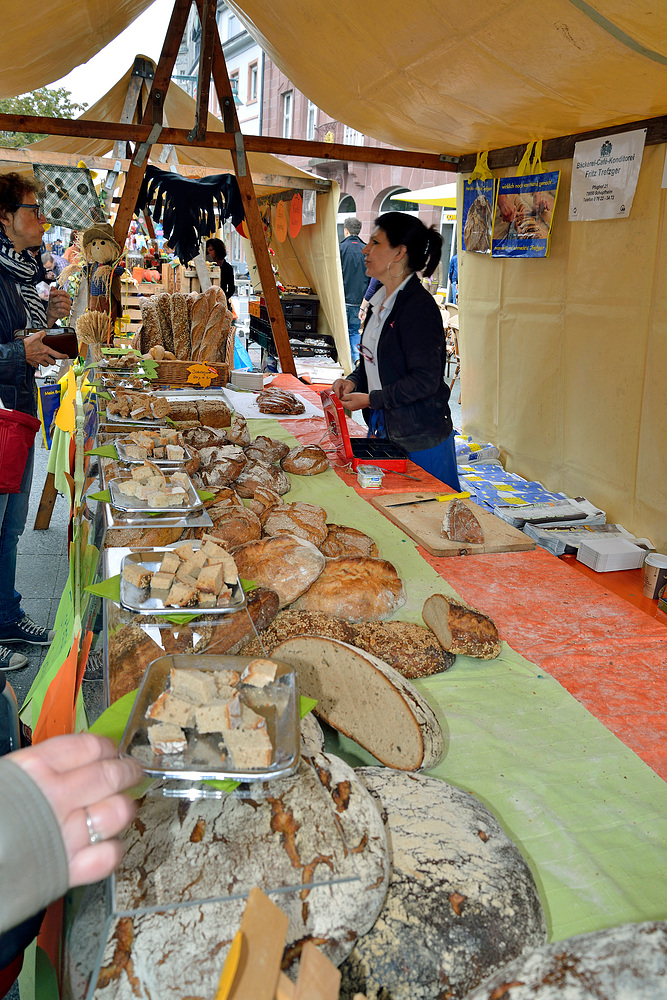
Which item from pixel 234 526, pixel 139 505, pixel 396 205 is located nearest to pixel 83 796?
pixel 139 505

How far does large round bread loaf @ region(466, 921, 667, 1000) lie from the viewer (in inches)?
25.1

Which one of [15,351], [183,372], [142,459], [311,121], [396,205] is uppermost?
[311,121]

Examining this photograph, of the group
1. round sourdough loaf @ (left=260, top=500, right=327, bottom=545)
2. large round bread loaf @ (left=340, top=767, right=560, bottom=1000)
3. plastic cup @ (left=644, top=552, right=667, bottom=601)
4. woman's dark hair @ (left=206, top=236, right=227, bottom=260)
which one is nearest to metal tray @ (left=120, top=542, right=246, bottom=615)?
large round bread loaf @ (left=340, top=767, right=560, bottom=1000)

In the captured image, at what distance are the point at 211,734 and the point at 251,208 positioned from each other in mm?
5911

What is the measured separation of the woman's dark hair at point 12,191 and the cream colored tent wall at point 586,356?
126 inches

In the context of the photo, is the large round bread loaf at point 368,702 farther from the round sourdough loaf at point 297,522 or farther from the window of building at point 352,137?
the window of building at point 352,137

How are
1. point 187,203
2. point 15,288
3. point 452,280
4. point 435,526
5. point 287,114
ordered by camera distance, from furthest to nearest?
point 287,114
point 452,280
point 187,203
point 15,288
point 435,526

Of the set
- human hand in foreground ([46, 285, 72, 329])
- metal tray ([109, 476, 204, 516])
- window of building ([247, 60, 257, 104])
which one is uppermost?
window of building ([247, 60, 257, 104])

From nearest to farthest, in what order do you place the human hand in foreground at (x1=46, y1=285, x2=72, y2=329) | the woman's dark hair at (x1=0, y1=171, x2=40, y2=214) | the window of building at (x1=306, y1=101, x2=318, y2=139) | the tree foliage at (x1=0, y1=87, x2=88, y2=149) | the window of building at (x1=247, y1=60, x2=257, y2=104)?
the woman's dark hair at (x1=0, y1=171, x2=40, y2=214) < the human hand in foreground at (x1=46, y1=285, x2=72, y2=329) < the tree foliage at (x1=0, y1=87, x2=88, y2=149) < the window of building at (x1=306, y1=101, x2=318, y2=139) < the window of building at (x1=247, y1=60, x2=257, y2=104)

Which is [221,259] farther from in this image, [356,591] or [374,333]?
[356,591]

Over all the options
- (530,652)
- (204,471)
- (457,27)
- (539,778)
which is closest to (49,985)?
(539,778)

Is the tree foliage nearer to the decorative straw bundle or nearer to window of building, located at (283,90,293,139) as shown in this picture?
window of building, located at (283,90,293,139)

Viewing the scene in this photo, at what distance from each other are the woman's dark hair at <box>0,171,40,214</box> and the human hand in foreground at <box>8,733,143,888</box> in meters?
3.33

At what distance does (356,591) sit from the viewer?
179 centimetres
